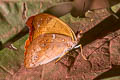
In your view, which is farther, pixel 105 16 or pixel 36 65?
pixel 105 16

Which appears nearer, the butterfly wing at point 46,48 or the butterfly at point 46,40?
the butterfly at point 46,40

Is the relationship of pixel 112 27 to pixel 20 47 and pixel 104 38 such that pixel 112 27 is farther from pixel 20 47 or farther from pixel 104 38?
pixel 20 47

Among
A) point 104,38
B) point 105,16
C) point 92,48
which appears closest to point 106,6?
point 105,16

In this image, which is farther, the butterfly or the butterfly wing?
the butterfly wing

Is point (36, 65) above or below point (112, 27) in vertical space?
below
